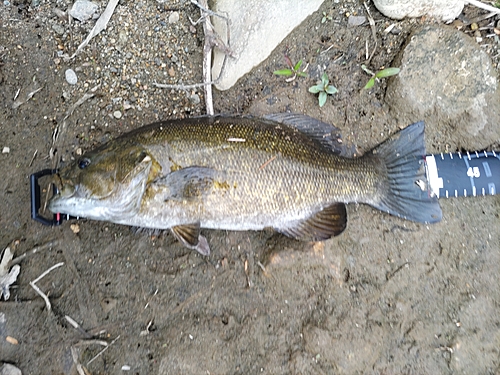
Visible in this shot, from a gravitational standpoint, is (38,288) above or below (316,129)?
below

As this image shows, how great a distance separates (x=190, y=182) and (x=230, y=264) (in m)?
0.77

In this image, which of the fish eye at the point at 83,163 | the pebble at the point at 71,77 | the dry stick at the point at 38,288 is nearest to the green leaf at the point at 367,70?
the fish eye at the point at 83,163

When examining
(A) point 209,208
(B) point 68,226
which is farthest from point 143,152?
(B) point 68,226

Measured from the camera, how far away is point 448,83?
2.78 metres

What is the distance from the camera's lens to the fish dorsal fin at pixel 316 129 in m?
2.68

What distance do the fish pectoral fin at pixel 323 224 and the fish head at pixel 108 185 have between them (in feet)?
3.69

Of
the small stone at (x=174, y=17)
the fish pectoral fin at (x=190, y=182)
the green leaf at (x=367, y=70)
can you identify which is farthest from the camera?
the small stone at (x=174, y=17)

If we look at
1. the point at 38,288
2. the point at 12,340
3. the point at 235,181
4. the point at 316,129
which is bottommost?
the point at 12,340

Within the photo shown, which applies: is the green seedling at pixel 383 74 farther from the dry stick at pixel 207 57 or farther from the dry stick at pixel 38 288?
the dry stick at pixel 38 288

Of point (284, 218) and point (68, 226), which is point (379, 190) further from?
point (68, 226)

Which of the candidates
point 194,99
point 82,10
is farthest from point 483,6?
point 82,10

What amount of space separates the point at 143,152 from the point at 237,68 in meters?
1.07

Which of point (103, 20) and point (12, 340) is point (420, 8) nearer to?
point (103, 20)

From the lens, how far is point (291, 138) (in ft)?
8.44
